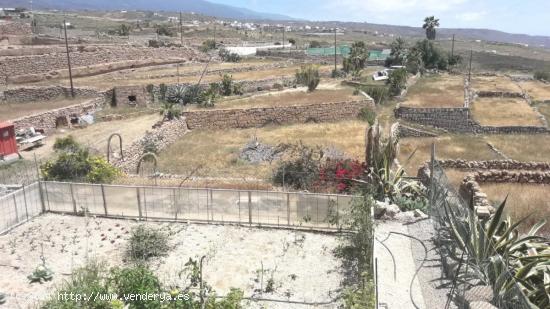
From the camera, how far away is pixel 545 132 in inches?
1339

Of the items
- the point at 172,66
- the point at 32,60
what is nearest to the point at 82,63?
the point at 32,60

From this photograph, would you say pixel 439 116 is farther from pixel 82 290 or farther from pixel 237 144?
pixel 82 290

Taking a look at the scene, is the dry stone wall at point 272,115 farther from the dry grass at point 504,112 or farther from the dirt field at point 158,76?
the dry grass at point 504,112

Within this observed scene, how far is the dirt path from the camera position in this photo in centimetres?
2178

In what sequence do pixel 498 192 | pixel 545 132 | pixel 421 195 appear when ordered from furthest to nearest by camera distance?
pixel 545 132, pixel 498 192, pixel 421 195

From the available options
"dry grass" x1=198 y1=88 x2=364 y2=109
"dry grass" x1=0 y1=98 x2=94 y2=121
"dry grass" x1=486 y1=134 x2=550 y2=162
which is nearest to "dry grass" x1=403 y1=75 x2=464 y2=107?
"dry grass" x1=486 y1=134 x2=550 y2=162

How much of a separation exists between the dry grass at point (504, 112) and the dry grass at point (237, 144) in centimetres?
1258

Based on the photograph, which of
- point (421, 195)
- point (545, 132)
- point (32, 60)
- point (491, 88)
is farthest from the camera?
point (491, 88)

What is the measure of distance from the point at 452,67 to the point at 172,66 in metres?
43.6

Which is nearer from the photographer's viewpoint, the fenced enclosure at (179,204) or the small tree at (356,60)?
the fenced enclosure at (179,204)

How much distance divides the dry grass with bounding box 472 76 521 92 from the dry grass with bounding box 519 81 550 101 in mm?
1533

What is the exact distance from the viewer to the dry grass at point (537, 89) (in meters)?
49.0

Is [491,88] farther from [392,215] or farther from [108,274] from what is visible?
[108,274]

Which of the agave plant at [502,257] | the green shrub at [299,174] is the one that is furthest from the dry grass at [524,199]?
the green shrub at [299,174]
